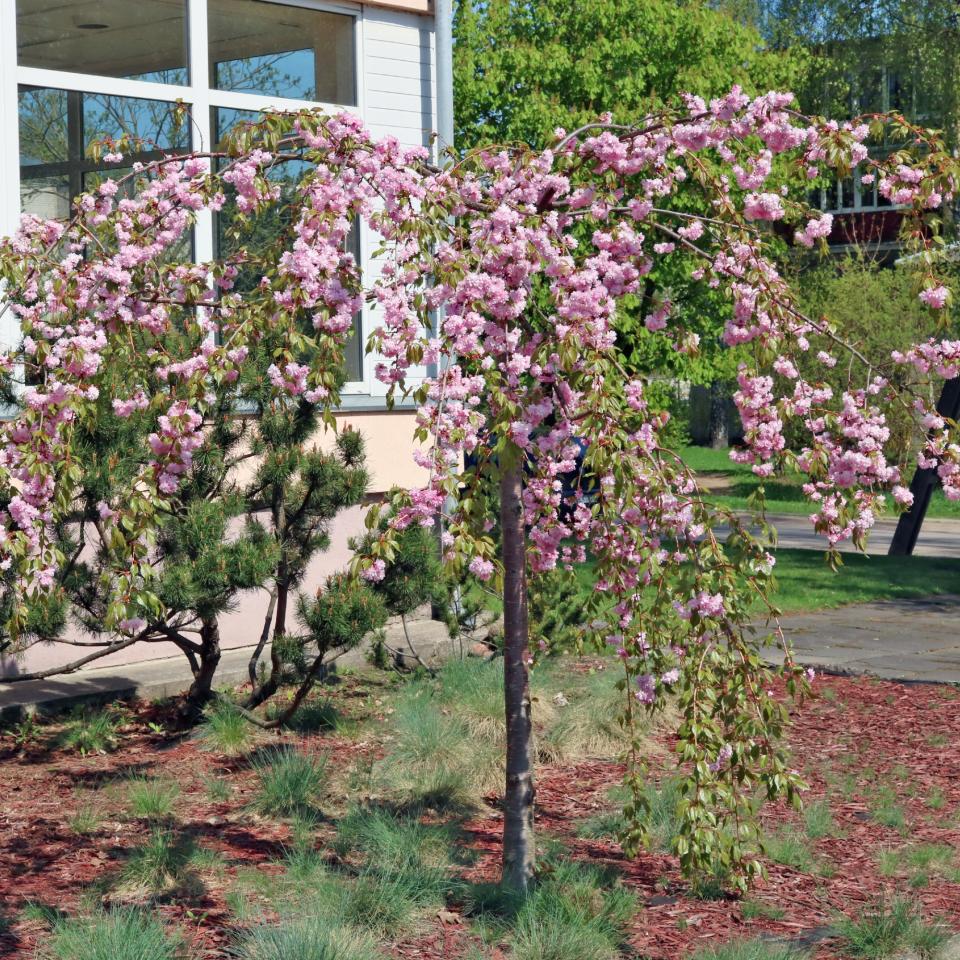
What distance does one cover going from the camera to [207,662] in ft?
22.1

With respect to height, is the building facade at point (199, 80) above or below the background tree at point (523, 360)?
above

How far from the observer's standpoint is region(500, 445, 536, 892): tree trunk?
4.59 metres

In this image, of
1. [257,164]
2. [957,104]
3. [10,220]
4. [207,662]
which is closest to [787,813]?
[207,662]

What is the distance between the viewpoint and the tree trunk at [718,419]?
108 feet

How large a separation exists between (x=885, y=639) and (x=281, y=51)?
5.75 m

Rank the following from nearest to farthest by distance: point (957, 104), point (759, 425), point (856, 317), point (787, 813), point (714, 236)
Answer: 1. point (759, 425)
2. point (714, 236)
3. point (787, 813)
4. point (856, 317)
5. point (957, 104)

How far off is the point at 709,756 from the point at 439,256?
5.61ft

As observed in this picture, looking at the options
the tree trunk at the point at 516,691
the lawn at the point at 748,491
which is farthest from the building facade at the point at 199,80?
the lawn at the point at 748,491

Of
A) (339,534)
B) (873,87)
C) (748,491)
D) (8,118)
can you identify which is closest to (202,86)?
(8,118)

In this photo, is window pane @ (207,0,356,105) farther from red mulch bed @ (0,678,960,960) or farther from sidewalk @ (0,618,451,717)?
red mulch bed @ (0,678,960,960)

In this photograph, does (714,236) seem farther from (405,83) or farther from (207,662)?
(405,83)

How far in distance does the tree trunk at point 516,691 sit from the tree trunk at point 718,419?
93.9ft

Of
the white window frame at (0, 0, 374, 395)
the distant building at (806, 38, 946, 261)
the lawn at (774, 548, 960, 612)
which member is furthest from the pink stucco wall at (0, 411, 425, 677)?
the distant building at (806, 38, 946, 261)

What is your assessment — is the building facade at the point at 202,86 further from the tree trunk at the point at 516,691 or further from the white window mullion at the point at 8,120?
the tree trunk at the point at 516,691
